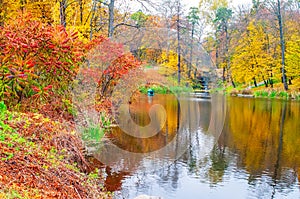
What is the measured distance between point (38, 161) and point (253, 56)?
82.5 ft

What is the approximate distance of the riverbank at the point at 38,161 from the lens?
3.36m

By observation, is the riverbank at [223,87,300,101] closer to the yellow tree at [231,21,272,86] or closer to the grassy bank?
the yellow tree at [231,21,272,86]

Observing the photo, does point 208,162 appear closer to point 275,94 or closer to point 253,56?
point 275,94

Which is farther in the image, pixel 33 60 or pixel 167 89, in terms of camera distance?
pixel 167 89

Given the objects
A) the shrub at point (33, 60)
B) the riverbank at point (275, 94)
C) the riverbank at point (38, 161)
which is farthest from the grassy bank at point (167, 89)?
the riverbank at point (38, 161)

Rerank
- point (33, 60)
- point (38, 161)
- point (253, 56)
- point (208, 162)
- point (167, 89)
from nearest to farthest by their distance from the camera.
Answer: point (38, 161) → point (33, 60) → point (208, 162) → point (167, 89) → point (253, 56)

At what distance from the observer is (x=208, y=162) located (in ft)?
21.3

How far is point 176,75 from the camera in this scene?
22.4 m

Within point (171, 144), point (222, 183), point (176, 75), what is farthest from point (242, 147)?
point (176, 75)

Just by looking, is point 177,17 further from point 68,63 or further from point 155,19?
point 68,63

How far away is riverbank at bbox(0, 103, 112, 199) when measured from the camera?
11.0 ft

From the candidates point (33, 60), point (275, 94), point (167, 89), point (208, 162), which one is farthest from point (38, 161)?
point (167, 89)

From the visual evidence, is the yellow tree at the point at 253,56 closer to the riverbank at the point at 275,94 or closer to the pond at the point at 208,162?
the riverbank at the point at 275,94

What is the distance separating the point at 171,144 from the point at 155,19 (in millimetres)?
4427
